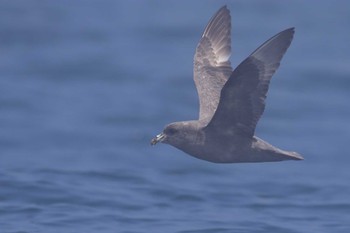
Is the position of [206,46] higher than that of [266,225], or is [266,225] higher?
[206,46]

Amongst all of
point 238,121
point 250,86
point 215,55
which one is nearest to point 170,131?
point 238,121

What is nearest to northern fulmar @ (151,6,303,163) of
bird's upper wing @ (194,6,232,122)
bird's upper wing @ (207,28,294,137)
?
bird's upper wing @ (207,28,294,137)

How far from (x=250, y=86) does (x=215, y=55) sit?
253 cm

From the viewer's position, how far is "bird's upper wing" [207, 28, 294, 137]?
13852 mm

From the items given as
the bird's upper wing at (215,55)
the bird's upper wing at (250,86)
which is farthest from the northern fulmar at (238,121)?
the bird's upper wing at (215,55)

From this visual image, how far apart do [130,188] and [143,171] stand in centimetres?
119

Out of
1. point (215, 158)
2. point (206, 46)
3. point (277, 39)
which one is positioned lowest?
point (215, 158)

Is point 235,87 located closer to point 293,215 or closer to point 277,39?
point 277,39

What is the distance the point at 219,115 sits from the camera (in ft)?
46.7

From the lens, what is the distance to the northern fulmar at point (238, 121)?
1391 cm

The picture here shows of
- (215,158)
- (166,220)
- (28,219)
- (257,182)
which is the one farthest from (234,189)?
(215,158)

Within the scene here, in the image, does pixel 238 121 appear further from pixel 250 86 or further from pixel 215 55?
pixel 215 55

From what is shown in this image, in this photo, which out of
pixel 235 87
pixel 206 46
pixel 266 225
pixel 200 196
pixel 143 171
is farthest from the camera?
pixel 143 171

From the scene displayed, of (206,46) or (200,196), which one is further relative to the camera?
(200,196)
